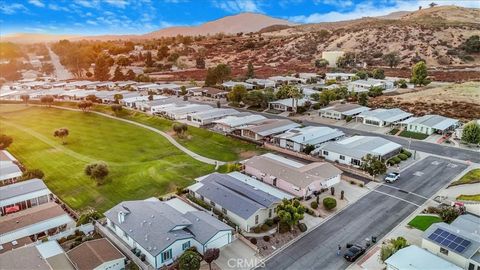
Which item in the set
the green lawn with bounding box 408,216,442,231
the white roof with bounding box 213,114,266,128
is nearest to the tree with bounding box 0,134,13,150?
the white roof with bounding box 213,114,266,128

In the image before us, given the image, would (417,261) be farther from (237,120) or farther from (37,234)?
(237,120)

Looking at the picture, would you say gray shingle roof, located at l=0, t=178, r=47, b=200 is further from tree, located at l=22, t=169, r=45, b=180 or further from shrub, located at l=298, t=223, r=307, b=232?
shrub, located at l=298, t=223, r=307, b=232

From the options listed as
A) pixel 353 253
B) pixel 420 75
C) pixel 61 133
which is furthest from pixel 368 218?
pixel 420 75

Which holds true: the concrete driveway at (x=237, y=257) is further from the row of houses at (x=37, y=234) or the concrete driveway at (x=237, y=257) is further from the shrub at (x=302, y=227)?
the row of houses at (x=37, y=234)

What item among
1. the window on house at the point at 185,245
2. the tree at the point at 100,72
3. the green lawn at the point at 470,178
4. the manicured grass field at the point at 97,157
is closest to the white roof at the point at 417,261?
the window on house at the point at 185,245

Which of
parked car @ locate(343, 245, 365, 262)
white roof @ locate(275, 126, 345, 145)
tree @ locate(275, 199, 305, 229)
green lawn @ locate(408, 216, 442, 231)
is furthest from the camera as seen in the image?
white roof @ locate(275, 126, 345, 145)

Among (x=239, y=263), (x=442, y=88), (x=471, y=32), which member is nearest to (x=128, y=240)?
(x=239, y=263)
